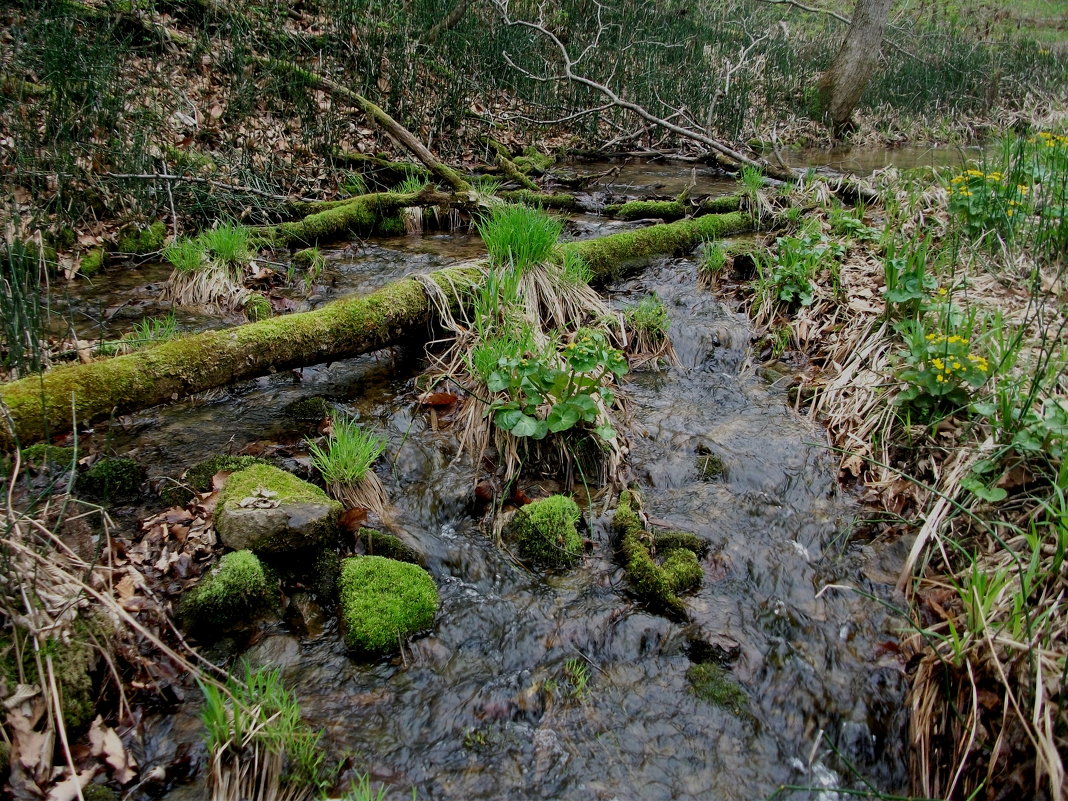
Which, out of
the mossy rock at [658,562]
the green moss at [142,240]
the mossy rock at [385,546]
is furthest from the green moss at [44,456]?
the green moss at [142,240]

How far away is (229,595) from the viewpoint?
2432 mm

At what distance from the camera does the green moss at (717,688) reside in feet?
7.80

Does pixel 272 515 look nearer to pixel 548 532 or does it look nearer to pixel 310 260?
pixel 548 532

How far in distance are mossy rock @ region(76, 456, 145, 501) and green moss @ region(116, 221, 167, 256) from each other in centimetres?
362

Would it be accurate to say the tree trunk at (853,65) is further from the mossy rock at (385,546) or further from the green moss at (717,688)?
the mossy rock at (385,546)

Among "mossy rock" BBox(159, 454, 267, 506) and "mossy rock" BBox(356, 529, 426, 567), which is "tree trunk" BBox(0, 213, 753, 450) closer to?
"mossy rock" BBox(159, 454, 267, 506)

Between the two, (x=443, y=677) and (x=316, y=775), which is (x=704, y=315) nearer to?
(x=443, y=677)

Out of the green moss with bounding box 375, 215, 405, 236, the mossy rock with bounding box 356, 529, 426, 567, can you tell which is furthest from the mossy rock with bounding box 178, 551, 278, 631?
the green moss with bounding box 375, 215, 405, 236

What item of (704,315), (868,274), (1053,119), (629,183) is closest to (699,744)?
(704,315)

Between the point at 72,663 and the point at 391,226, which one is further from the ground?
the point at 391,226

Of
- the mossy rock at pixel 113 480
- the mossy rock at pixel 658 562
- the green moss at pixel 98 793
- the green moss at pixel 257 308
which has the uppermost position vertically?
the green moss at pixel 257 308

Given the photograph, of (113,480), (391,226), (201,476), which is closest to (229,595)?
(201,476)

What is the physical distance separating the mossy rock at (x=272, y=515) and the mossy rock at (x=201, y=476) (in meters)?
0.23

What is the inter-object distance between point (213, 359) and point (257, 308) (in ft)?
4.91
